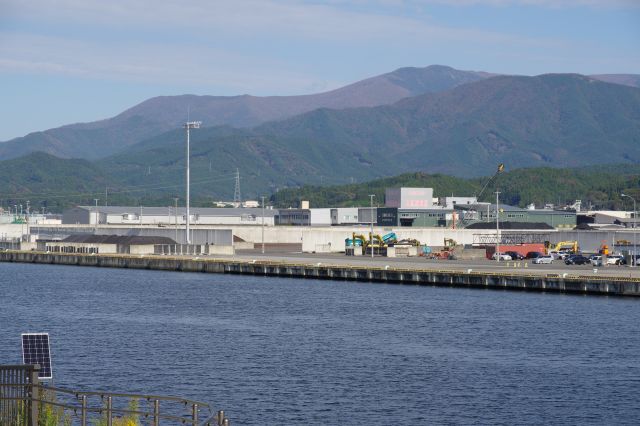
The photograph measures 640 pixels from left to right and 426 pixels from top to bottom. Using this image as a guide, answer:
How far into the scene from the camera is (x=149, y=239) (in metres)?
143

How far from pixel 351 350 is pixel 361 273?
5063cm

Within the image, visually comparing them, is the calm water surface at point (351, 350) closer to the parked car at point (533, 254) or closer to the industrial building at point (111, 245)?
the parked car at point (533, 254)

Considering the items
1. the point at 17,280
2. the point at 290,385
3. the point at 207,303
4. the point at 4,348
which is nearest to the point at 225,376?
the point at 290,385

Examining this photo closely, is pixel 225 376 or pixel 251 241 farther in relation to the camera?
pixel 251 241

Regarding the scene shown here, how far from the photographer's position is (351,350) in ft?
180

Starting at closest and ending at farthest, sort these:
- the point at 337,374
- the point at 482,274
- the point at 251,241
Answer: the point at 337,374, the point at 482,274, the point at 251,241

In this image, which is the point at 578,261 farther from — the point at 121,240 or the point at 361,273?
the point at 121,240

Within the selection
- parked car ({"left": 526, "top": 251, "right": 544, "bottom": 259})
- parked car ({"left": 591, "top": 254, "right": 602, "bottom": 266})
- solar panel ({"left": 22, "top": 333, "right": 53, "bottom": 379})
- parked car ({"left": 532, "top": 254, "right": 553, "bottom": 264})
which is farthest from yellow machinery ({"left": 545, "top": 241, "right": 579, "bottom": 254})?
solar panel ({"left": 22, "top": 333, "right": 53, "bottom": 379})

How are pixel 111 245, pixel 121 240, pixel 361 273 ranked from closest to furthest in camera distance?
pixel 361 273 < pixel 111 245 < pixel 121 240

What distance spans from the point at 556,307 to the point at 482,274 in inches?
706

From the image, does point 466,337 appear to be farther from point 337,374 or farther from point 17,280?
point 17,280

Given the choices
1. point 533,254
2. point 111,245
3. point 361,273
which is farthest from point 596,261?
point 111,245

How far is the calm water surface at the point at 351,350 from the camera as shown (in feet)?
135

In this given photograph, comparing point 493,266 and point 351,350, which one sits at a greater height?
point 493,266
